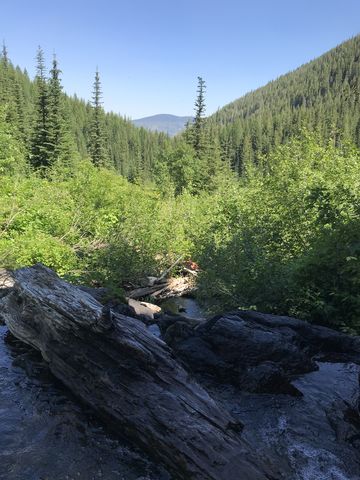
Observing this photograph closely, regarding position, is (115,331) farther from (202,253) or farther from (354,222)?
(202,253)

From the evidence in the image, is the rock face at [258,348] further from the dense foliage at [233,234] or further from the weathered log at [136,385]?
the weathered log at [136,385]

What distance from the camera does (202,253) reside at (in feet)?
57.6

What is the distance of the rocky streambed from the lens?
6023 mm

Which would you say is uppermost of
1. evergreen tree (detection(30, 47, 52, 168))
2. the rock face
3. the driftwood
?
evergreen tree (detection(30, 47, 52, 168))

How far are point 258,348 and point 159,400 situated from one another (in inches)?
161

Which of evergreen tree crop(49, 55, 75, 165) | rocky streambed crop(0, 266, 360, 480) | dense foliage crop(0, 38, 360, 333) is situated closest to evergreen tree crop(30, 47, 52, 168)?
evergreen tree crop(49, 55, 75, 165)

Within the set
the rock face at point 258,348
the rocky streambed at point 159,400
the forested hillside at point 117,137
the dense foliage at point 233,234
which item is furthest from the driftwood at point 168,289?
the forested hillside at point 117,137

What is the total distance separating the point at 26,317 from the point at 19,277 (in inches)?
52.4

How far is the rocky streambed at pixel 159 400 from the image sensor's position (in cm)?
602

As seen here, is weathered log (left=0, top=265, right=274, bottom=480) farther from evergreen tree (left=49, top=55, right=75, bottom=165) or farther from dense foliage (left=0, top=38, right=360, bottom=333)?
evergreen tree (left=49, top=55, right=75, bottom=165)

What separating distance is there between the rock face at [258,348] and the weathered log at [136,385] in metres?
2.50

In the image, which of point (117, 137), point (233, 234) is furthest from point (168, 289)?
point (117, 137)

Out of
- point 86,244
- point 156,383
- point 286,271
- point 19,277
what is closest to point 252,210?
point 286,271

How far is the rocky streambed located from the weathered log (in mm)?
21
